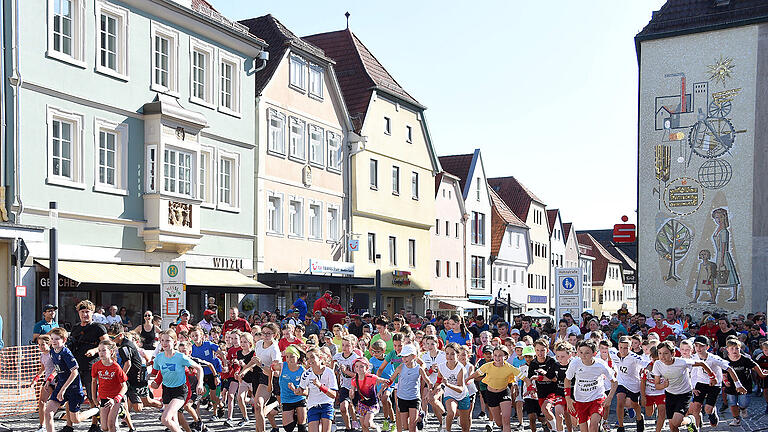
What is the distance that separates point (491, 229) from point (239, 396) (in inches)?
1929

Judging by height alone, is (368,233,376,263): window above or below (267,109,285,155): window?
below

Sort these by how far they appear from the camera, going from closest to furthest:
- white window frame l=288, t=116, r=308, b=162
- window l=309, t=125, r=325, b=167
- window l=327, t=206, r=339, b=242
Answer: white window frame l=288, t=116, r=308, b=162
window l=309, t=125, r=325, b=167
window l=327, t=206, r=339, b=242

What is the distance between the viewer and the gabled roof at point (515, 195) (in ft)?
235

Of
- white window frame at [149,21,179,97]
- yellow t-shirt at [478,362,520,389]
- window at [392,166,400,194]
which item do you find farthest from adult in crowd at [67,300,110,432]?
window at [392,166,400,194]

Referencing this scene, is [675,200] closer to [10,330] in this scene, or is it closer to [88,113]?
[88,113]

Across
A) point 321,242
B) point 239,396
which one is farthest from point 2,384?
point 321,242

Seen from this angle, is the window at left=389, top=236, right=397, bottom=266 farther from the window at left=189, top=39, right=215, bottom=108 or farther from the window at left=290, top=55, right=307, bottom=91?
the window at left=189, top=39, right=215, bottom=108

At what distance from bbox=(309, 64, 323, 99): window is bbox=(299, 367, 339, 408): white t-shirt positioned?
25239 mm

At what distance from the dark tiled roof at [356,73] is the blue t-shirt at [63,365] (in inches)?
1113

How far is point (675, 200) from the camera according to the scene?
40.2 meters

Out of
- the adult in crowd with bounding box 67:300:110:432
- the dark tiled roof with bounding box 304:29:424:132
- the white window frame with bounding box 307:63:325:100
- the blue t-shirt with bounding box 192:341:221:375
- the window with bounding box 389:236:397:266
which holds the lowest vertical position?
the blue t-shirt with bounding box 192:341:221:375

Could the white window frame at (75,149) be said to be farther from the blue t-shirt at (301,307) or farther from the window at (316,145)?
the window at (316,145)

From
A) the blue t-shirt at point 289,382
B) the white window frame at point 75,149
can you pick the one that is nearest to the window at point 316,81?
the white window frame at point 75,149

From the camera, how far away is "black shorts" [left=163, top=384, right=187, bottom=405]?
46.1ft
